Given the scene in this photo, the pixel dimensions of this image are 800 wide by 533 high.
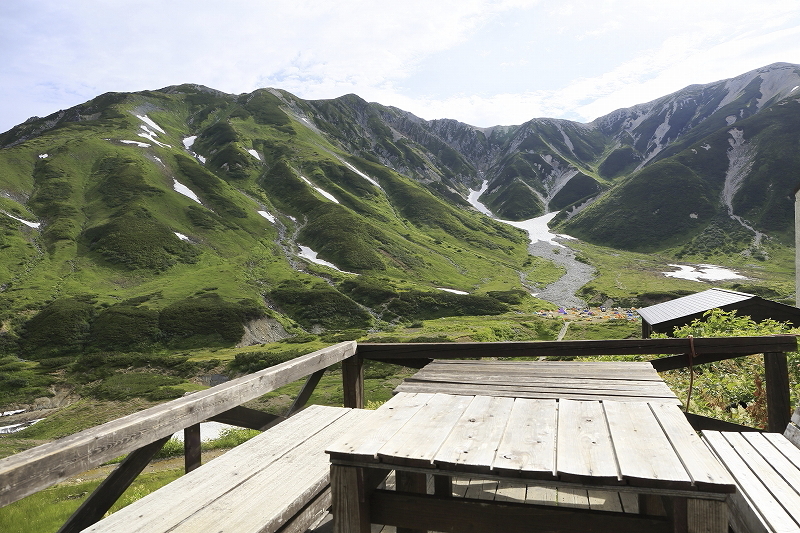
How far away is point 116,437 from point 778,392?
21.4 ft

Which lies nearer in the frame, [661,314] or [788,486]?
[788,486]

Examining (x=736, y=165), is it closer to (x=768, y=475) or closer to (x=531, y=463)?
(x=768, y=475)

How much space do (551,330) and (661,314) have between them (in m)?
28.2

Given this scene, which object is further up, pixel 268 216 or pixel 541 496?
pixel 268 216

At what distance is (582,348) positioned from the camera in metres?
5.70

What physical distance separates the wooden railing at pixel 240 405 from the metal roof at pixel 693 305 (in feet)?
57.9

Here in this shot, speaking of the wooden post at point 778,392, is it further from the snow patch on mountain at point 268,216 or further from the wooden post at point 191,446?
the snow patch on mountain at point 268,216

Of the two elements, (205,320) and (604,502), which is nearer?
(604,502)

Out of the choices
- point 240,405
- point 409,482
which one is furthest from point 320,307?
point 409,482

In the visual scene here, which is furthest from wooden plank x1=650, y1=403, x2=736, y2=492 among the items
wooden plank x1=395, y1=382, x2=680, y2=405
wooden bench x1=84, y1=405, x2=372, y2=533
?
wooden bench x1=84, y1=405, x2=372, y2=533

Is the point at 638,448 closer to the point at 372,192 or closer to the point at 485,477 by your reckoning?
the point at 485,477

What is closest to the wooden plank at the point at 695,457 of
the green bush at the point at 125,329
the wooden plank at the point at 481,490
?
the wooden plank at the point at 481,490

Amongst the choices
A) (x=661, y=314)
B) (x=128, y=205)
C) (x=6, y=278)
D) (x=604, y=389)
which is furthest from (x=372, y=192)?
(x=604, y=389)

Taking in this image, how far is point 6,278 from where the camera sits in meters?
56.7
